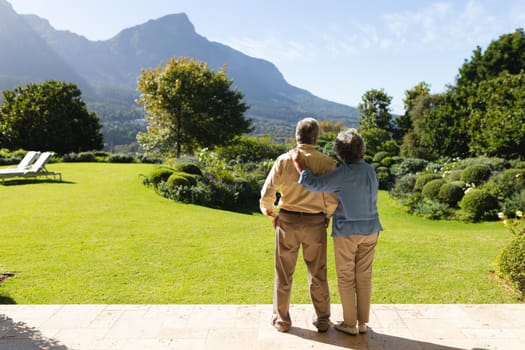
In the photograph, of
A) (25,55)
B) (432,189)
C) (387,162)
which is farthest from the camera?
(25,55)

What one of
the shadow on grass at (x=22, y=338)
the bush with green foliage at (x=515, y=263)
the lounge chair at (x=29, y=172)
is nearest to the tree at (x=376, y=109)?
the lounge chair at (x=29, y=172)

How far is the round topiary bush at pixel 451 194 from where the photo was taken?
11750mm

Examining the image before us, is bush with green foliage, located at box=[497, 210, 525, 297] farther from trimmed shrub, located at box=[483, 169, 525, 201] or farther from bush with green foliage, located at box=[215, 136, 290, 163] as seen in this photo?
bush with green foliage, located at box=[215, 136, 290, 163]

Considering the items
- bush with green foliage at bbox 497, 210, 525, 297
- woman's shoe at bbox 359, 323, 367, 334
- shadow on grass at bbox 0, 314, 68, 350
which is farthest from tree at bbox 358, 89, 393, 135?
shadow on grass at bbox 0, 314, 68, 350

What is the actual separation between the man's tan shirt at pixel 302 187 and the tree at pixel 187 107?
853 inches

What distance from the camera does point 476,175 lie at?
1265 centimetres

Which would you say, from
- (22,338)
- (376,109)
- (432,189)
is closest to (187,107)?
(432,189)

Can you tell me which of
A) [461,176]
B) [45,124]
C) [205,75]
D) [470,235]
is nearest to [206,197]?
[470,235]

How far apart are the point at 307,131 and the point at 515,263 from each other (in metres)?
3.04

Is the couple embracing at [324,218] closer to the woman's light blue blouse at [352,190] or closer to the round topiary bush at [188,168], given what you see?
the woman's light blue blouse at [352,190]

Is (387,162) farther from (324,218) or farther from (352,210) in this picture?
(352,210)

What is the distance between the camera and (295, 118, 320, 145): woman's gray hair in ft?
10.2

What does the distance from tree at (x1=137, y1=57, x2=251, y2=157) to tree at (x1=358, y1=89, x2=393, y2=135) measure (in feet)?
60.8

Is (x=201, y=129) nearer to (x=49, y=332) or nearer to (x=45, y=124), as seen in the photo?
(x=45, y=124)
